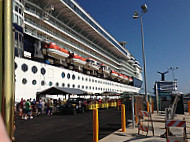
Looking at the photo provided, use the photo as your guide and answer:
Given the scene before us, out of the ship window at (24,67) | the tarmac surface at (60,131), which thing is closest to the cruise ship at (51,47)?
the ship window at (24,67)

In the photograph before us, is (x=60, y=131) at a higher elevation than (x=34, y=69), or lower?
lower

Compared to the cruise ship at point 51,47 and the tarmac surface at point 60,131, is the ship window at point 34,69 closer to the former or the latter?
the cruise ship at point 51,47

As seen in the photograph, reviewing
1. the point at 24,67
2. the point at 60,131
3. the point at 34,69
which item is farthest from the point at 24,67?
the point at 60,131

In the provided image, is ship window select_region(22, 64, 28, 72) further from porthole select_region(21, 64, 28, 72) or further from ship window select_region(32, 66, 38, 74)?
ship window select_region(32, 66, 38, 74)

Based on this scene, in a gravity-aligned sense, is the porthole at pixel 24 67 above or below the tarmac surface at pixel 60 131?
above

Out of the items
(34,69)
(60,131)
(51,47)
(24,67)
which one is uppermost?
(51,47)

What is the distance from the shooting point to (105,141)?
635cm

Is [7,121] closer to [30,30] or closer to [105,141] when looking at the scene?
→ [105,141]

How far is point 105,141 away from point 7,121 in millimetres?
5981

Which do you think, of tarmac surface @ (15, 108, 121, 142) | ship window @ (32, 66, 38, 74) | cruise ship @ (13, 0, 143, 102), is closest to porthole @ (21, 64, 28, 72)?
cruise ship @ (13, 0, 143, 102)

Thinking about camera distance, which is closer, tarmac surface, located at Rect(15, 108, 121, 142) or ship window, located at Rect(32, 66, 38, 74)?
tarmac surface, located at Rect(15, 108, 121, 142)

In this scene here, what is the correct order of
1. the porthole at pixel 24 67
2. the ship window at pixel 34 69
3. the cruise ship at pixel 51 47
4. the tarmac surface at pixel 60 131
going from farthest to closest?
the ship window at pixel 34 69 < the cruise ship at pixel 51 47 < the porthole at pixel 24 67 < the tarmac surface at pixel 60 131

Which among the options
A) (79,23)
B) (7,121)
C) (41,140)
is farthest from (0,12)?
(79,23)

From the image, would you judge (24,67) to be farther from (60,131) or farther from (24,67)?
(60,131)
